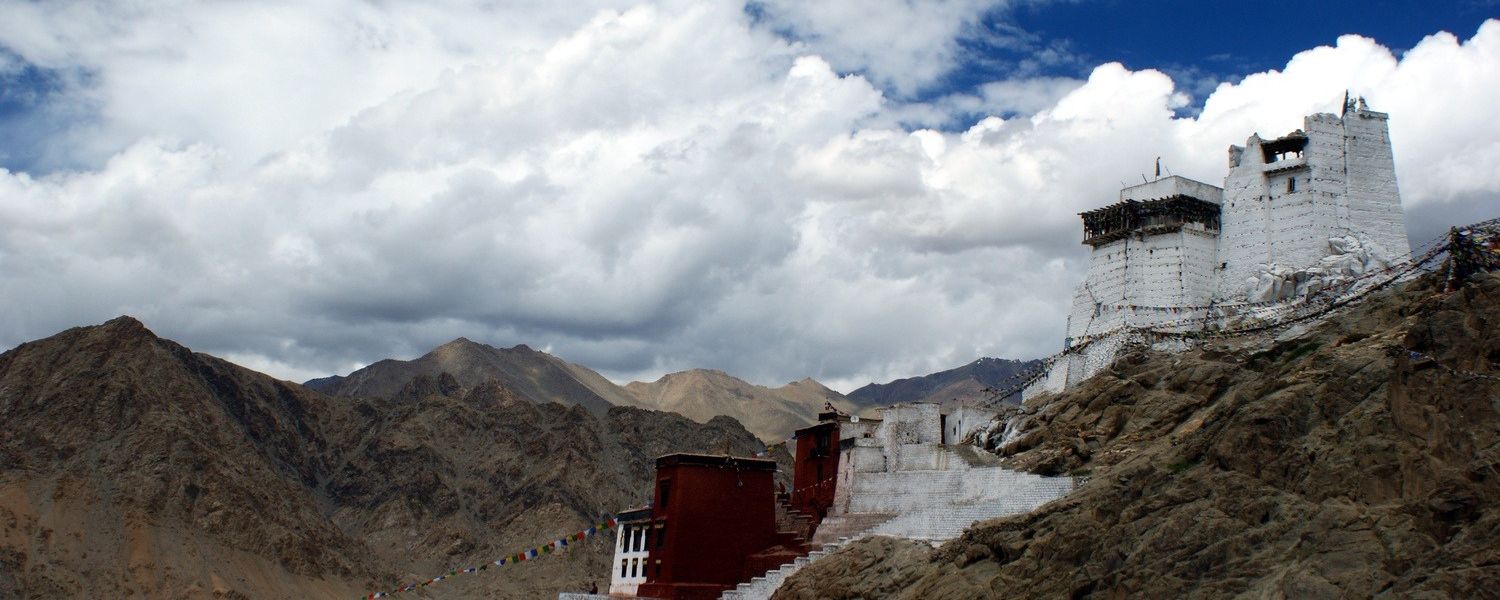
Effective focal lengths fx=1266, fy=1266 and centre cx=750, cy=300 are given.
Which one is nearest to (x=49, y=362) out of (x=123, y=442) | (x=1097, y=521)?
(x=123, y=442)

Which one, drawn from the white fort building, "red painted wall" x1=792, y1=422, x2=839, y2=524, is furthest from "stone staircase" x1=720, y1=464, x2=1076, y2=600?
the white fort building

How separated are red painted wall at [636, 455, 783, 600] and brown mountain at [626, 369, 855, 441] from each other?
4443 inches

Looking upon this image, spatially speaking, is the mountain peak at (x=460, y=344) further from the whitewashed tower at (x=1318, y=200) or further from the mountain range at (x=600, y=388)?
the whitewashed tower at (x=1318, y=200)

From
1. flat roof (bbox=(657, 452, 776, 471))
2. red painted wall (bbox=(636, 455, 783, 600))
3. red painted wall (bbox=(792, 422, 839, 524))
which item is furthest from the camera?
flat roof (bbox=(657, 452, 776, 471))

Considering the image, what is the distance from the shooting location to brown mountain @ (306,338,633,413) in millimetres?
158750

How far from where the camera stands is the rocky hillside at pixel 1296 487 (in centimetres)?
2367

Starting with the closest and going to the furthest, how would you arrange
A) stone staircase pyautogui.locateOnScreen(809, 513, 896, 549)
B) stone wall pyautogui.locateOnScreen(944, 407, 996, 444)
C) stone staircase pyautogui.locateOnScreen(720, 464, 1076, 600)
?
1. stone staircase pyautogui.locateOnScreen(720, 464, 1076, 600)
2. stone staircase pyautogui.locateOnScreen(809, 513, 896, 549)
3. stone wall pyautogui.locateOnScreen(944, 407, 996, 444)

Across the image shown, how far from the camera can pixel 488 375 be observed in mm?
157875

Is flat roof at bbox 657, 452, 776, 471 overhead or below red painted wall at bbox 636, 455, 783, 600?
overhead

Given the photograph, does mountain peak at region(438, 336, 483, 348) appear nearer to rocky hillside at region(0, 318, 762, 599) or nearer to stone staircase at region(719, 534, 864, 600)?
rocky hillside at region(0, 318, 762, 599)

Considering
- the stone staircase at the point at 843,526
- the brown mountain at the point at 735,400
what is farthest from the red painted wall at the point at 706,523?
the brown mountain at the point at 735,400

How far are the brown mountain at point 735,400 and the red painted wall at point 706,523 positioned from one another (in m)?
113

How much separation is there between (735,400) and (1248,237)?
13169 cm

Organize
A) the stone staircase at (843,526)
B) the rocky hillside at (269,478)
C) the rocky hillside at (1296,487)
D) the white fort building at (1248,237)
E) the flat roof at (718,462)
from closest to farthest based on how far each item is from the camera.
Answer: the rocky hillside at (1296,487) < the stone staircase at (843,526) < the white fort building at (1248,237) < the flat roof at (718,462) < the rocky hillside at (269,478)
